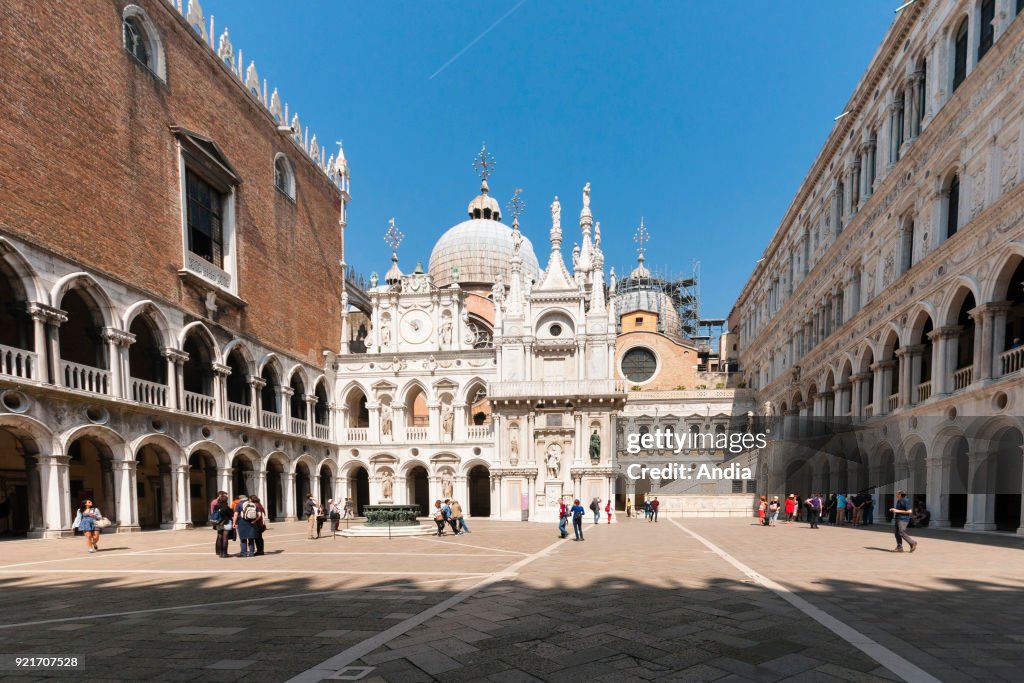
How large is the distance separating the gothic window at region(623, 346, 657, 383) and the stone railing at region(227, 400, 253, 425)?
31.2 metres

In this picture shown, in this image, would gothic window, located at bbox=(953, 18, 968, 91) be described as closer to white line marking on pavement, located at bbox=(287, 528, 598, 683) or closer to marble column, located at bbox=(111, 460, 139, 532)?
white line marking on pavement, located at bbox=(287, 528, 598, 683)

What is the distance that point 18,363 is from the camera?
16188mm

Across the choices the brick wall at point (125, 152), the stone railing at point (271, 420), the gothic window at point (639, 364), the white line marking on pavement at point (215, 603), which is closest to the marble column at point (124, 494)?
the brick wall at point (125, 152)

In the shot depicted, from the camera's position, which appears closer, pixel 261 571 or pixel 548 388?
pixel 261 571

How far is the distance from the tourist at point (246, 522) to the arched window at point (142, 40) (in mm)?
18592

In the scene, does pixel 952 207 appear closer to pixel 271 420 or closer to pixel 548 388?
pixel 548 388

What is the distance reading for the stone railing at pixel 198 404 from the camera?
21953 millimetres

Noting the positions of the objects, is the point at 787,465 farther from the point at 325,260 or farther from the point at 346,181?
the point at 346,181

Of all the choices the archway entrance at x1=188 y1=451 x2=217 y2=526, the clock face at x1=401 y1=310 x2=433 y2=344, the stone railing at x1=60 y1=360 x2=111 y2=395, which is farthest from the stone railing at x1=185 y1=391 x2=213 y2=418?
the clock face at x1=401 y1=310 x2=433 y2=344

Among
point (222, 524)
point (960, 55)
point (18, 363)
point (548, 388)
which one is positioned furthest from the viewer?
point (548, 388)

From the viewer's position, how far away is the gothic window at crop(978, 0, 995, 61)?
1579cm

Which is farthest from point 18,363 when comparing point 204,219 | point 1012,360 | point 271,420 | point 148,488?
point 1012,360

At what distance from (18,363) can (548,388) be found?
23.0m

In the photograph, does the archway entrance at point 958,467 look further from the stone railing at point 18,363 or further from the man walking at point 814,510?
the stone railing at point 18,363
